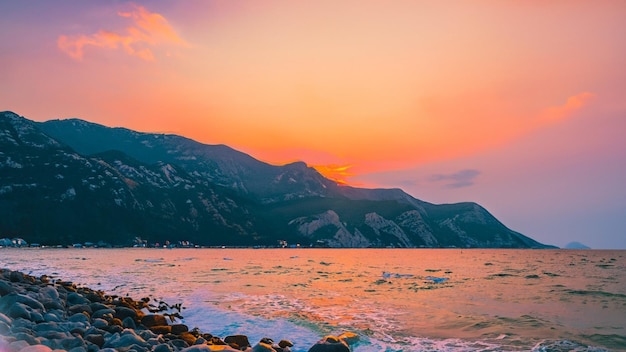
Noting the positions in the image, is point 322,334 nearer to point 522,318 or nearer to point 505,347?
point 505,347

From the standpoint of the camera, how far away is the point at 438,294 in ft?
135

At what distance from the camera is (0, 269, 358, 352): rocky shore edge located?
1462cm

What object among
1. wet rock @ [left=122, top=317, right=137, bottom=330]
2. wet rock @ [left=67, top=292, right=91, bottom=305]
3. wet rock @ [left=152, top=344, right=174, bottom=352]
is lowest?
wet rock @ [left=122, top=317, right=137, bottom=330]

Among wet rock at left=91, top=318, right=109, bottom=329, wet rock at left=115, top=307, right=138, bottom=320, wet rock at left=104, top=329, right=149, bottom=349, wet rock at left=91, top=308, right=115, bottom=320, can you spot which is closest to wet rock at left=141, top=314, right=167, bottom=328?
wet rock at left=115, top=307, right=138, bottom=320

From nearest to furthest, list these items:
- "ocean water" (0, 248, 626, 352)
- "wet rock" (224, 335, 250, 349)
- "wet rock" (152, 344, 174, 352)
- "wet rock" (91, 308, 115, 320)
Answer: "wet rock" (152, 344, 174, 352) < "wet rock" (224, 335, 250, 349) < "ocean water" (0, 248, 626, 352) < "wet rock" (91, 308, 115, 320)

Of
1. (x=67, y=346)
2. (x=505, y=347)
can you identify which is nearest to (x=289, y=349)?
(x=67, y=346)

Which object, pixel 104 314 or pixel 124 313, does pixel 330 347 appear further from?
pixel 104 314

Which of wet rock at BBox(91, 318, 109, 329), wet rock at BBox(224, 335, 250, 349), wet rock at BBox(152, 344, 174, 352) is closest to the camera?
wet rock at BBox(152, 344, 174, 352)

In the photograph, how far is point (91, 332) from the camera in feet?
56.2

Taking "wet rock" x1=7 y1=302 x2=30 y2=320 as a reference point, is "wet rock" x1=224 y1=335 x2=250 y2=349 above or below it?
below

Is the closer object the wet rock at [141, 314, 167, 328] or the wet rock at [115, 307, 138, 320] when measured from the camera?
the wet rock at [141, 314, 167, 328]

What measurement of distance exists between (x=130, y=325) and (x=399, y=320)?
15.0 m

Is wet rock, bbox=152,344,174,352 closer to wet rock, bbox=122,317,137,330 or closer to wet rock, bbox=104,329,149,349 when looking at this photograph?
wet rock, bbox=104,329,149,349

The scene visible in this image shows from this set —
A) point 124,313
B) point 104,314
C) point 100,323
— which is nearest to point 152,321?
point 124,313
